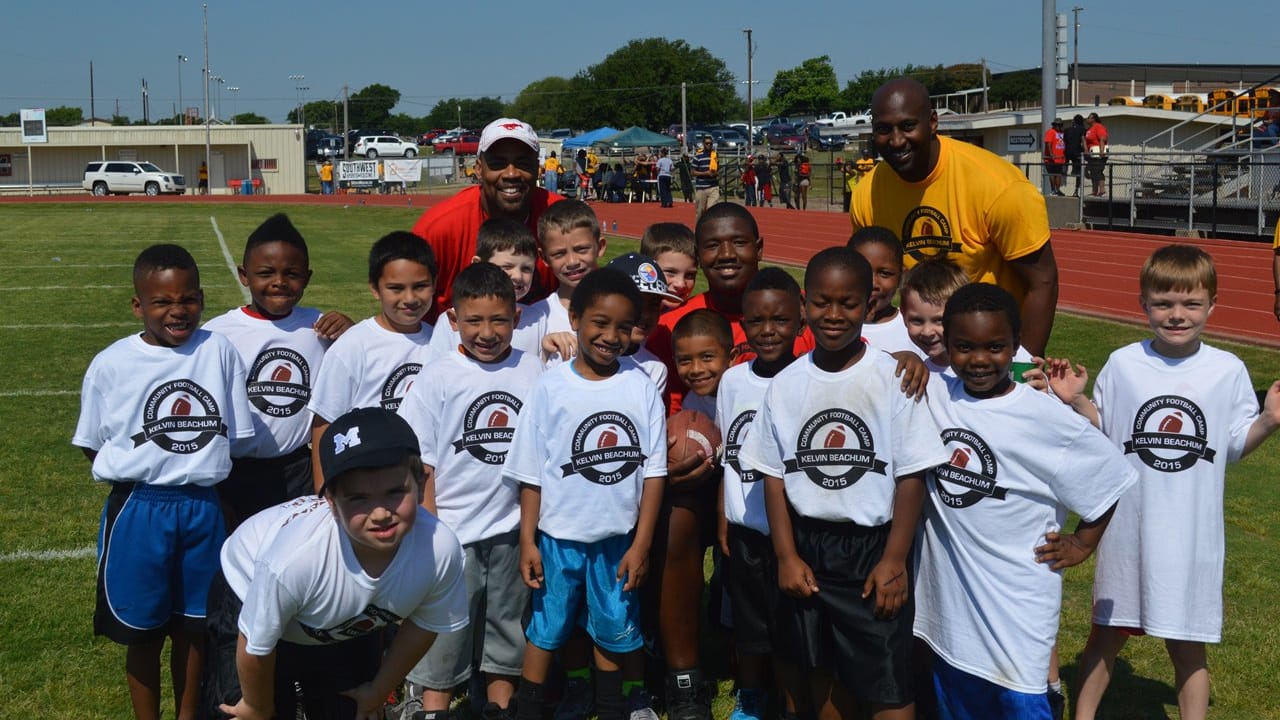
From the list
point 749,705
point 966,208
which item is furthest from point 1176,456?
point 749,705

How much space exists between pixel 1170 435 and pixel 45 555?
505 cm

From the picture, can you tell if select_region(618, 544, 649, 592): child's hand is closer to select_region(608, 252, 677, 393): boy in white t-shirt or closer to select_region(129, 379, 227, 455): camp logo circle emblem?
select_region(608, 252, 677, 393): boy in white t-shirt

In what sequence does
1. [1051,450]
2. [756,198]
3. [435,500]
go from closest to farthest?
[1051,450]
[435,500]
[756,198]

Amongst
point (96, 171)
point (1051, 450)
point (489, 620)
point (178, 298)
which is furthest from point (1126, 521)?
point (96, 171)

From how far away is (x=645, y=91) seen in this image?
335 ft

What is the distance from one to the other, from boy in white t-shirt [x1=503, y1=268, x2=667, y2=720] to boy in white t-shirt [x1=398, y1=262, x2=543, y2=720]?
16cm

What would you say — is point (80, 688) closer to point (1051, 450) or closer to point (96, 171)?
point (1051, 450)

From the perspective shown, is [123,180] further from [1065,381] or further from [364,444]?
[1065,381]

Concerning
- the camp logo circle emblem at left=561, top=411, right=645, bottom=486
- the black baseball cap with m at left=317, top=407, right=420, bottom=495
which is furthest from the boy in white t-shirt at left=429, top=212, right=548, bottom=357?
the black baseball cap with m at left=317, top=407, right=420, bottom=495

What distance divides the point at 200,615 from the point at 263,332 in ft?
3.44

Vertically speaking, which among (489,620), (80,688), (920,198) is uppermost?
(920,198)

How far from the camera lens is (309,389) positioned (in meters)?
4.25

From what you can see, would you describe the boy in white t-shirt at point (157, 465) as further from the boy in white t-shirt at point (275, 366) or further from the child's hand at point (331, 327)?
the child's hand at point (331, 327)

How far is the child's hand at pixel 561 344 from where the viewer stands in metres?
4.09
